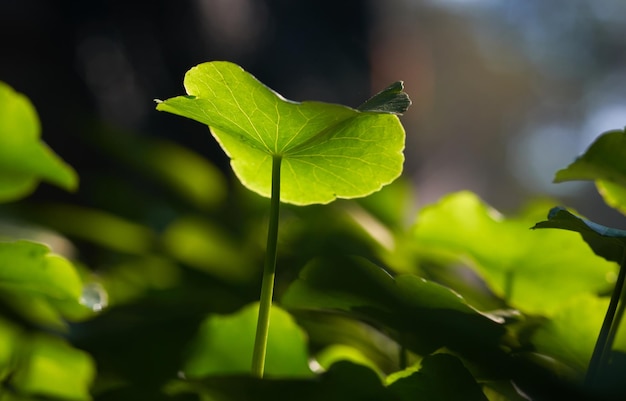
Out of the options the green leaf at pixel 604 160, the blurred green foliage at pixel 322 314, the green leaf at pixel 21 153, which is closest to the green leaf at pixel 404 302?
the blurred green foliage at pixel 322 314

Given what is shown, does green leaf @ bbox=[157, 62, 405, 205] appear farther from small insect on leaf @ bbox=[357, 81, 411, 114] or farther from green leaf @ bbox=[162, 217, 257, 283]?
green leaf @ bbox=[162, 217, 257, 283]

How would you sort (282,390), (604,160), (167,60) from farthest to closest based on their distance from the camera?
(167,60), (604,160), (282,390)

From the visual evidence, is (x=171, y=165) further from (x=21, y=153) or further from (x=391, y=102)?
(x=391, y=102)

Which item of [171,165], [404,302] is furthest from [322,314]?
[171,165]

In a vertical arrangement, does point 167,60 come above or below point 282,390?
above

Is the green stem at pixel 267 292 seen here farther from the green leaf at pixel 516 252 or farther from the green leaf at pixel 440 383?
the green leaf at pixel 516 252

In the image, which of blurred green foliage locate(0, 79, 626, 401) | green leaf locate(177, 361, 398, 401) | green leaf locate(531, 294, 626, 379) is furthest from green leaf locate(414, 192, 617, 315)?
green leaf locate(177, 361, 398, 401)

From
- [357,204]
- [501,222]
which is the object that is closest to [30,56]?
[357,204]
